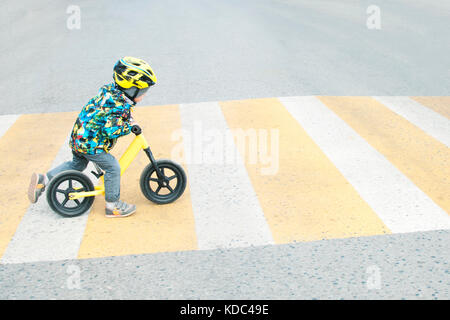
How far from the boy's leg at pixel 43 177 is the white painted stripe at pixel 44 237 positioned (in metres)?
0.20

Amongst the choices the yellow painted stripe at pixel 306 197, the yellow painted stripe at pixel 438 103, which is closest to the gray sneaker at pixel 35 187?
the yellow painted stripe at pixel 306 197

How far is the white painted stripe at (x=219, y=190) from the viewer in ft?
16.9

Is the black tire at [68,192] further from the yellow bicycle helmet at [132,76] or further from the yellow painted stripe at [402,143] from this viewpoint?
the yellow painted stripe at [402,143]

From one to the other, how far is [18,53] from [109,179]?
7.97 m

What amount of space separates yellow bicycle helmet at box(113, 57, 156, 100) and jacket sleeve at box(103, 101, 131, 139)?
0.16 metres

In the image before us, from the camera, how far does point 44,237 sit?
5.15 metres

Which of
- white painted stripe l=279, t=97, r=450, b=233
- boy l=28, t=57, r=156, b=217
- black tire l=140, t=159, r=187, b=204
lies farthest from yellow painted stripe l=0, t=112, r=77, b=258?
white painted stripe l=279, t=97, r=450, b=233

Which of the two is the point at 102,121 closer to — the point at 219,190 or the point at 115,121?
the point at 115,121

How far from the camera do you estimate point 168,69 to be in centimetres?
1081

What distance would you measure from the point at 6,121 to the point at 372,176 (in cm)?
526

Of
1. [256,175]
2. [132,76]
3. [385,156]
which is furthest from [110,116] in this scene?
[385,156]

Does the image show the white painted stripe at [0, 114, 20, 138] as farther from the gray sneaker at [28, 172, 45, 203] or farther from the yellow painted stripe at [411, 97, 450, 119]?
the yellow painted stripe at [411, 97, 450, 119]

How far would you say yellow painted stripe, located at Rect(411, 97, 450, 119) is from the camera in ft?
28.4
